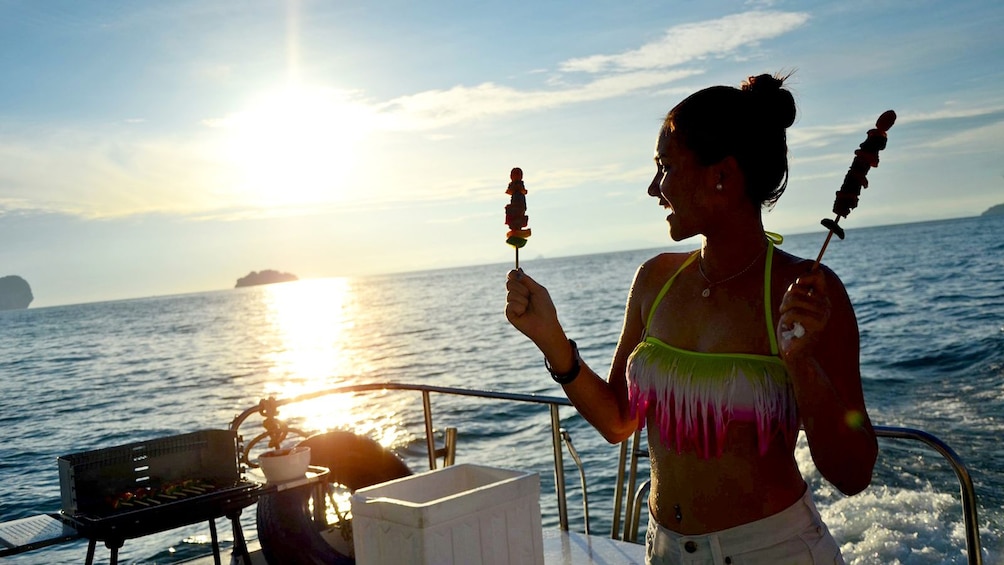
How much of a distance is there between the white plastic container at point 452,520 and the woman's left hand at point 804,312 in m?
1.56

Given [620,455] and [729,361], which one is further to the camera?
[620,455]

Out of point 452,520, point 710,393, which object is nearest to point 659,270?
point 710,393

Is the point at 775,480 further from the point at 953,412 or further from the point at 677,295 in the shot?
the point at 953,412

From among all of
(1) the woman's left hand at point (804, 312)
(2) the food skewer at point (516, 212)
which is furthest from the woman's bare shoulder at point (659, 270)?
(1) the woman's left hand at point (804, 312)

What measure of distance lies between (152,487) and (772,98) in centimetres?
341

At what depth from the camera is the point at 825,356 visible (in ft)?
5.92

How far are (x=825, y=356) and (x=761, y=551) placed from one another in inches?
18.5

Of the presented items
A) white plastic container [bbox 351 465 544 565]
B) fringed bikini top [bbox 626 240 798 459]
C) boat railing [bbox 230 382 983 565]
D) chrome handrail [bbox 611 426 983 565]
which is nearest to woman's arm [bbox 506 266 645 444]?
fringed bikini top [bbox 626 240 798 459]

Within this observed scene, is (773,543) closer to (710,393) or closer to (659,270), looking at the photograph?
(710,393)

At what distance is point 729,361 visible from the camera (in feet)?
6.52

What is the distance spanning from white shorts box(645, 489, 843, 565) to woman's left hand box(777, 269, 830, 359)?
52 centimetres

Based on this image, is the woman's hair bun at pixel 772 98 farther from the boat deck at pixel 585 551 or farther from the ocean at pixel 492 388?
the ocean at pixel 492 388

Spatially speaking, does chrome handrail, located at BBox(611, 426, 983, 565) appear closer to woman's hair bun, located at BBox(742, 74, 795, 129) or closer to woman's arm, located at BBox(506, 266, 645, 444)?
woman's arm, located at BBox(506, 266, 645, 444)

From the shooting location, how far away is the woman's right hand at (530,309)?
2.11 m
